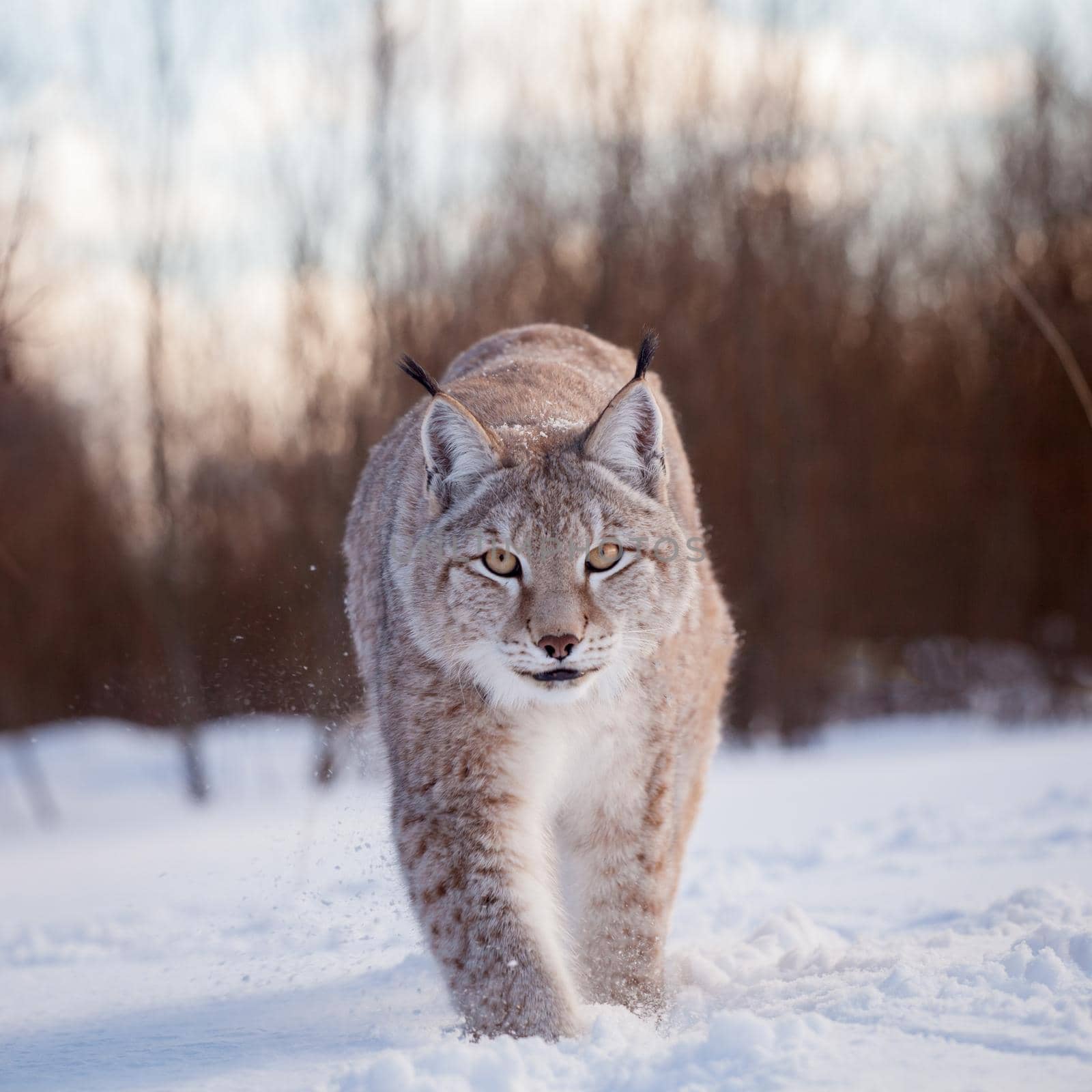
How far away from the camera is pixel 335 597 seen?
446 inches

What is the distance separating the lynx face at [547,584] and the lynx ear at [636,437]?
0.19 feet

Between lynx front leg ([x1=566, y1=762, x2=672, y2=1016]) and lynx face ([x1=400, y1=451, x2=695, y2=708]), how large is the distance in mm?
494

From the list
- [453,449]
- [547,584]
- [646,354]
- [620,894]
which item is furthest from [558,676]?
[646,354]

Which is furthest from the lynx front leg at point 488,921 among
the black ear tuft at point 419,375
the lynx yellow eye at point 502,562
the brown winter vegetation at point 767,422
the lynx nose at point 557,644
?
the brown winter vegetation at point 767,422

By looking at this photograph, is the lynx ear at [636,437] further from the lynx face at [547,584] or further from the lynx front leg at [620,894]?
the lynx front leg at [620,894]

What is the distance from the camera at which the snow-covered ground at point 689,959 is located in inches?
115

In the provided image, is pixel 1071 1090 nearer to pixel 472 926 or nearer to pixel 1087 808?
pixel 472 926

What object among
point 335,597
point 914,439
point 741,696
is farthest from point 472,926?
point 914,439

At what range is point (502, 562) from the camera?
368 centimetres

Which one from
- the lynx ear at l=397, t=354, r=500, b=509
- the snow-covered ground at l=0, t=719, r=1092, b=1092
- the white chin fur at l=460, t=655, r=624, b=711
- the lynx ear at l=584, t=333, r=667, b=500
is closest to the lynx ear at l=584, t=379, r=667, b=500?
the lynx ear at l=584, t=333, r=667, b=500

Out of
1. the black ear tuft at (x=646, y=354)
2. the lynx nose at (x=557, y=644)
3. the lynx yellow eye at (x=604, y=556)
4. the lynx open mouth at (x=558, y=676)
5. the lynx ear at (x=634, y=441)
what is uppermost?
the black ear tuft at (x=646, y=354)

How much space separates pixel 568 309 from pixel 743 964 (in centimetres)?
957

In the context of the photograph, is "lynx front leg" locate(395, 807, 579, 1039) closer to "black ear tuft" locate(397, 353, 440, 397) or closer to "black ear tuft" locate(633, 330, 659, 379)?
"black ear tuft" locate(397, 353, 440, 397)

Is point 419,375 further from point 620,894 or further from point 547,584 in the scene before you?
point 620,894
